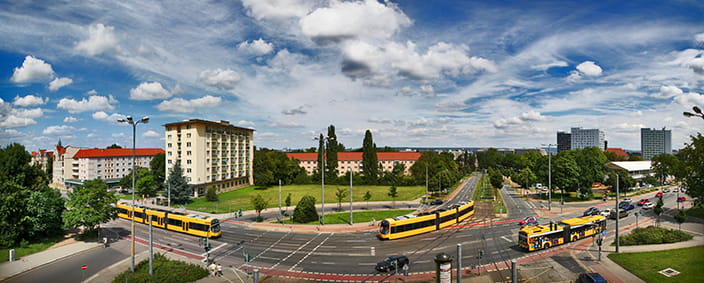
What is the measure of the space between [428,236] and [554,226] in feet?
38.6

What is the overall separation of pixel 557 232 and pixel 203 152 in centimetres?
6531

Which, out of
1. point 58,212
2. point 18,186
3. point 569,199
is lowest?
point 569,199

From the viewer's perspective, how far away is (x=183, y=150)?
69500 mm

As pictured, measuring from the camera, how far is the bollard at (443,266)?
13.6 m

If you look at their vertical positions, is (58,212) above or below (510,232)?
above

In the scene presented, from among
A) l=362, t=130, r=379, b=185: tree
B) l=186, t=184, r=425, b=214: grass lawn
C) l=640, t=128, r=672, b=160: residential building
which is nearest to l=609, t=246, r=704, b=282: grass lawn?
l=186, t=184, r=425, b=214: grass lawn

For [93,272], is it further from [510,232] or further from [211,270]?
[510,232]

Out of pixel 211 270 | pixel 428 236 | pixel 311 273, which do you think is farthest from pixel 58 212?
pixel 428 236

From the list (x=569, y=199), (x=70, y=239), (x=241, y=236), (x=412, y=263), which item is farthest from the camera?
(x=569, y=199)

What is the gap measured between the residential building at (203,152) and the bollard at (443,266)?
212 ft

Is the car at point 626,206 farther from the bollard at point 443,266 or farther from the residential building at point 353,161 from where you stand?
the residential building at point 353,161

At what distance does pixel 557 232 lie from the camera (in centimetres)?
2934

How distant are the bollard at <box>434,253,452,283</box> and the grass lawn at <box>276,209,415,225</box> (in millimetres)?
28225

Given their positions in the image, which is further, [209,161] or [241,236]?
[209,161]
